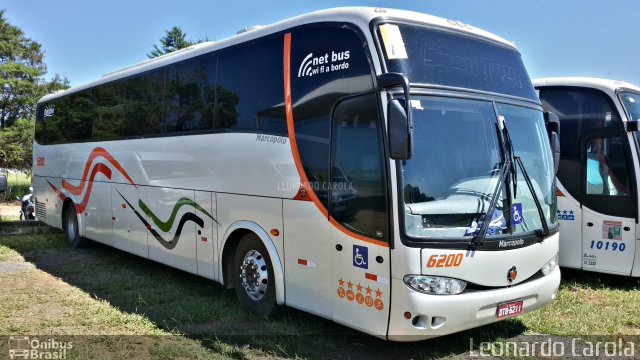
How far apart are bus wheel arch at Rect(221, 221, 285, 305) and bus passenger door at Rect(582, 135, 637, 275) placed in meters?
4.81

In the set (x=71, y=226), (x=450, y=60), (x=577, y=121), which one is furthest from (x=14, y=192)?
(x=450, y=60)

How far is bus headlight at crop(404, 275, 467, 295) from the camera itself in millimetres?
4457

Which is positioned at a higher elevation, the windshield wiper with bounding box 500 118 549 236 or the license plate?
the windshield wiper with bounding box 500 118 549 236

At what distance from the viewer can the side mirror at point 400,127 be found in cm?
427

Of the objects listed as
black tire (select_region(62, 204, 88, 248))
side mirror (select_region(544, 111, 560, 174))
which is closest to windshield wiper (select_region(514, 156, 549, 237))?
side mirror (select_region(544, 111, 560, 174))

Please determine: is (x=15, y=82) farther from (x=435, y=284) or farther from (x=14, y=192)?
(x=435, y=284)

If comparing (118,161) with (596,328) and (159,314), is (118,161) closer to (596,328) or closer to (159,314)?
(159,314)

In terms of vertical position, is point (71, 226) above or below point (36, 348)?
above

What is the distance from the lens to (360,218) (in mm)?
4852

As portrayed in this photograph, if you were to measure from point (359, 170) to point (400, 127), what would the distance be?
0.74m

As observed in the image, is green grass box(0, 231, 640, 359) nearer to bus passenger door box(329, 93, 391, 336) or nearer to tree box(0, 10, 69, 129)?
bus passenger door box(329, 93, 391, 336)

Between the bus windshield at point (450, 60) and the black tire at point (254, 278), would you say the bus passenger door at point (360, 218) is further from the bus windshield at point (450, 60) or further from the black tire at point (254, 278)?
the black tire at point (254, 278)

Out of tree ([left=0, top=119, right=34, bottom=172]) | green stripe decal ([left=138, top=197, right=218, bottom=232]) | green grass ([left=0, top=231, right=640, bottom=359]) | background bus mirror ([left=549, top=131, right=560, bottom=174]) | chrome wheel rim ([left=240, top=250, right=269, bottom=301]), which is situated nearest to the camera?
green grass ([left=0, top=231, right=640, bottom=359])

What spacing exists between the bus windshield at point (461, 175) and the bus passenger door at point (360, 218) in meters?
0.31
